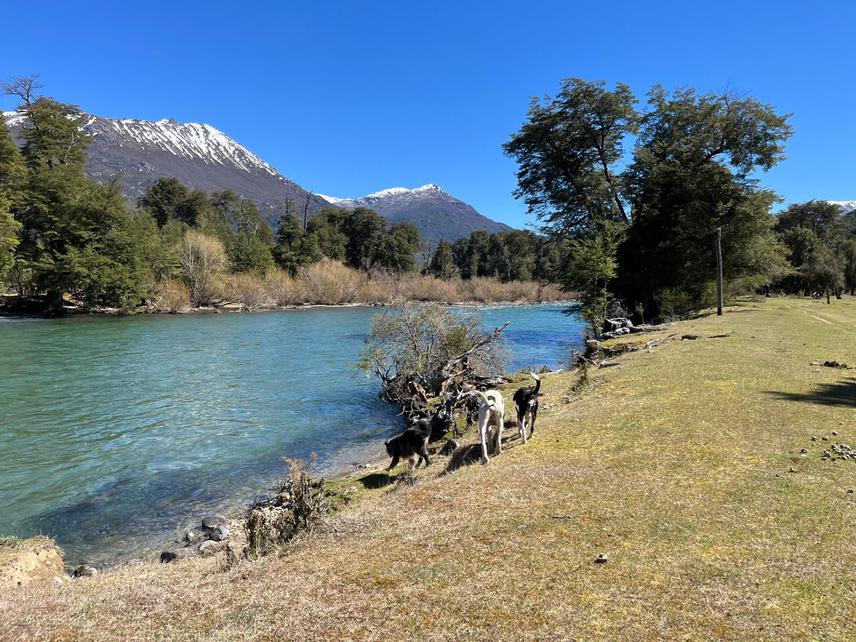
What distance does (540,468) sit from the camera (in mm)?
8039

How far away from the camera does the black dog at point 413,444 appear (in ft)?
37.4

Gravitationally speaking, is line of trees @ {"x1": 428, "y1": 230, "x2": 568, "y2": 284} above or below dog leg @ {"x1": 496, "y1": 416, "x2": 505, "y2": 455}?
above

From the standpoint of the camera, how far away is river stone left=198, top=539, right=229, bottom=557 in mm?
8898

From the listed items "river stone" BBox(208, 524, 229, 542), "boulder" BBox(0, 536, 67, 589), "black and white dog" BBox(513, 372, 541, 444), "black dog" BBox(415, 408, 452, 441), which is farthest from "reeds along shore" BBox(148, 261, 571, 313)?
"boulder" BBox(0, 536, 67, 589)

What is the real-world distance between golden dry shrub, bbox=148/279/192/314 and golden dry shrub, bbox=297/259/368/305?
75.5 ft

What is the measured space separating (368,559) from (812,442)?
24.5 feet

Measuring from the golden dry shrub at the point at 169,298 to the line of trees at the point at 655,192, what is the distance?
159 ft

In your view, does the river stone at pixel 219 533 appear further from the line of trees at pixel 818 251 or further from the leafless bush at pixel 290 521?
the line of trees at pixel 818 251

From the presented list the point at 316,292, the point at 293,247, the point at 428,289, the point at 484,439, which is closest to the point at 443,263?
the point at 428,289

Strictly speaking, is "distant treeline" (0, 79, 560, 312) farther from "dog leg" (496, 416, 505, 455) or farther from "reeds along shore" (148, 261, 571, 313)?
"dog leg" (496, 416, 505, 455)

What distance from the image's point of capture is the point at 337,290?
291ft

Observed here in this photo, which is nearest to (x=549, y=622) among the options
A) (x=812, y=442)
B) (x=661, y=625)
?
(x=661, y=625)

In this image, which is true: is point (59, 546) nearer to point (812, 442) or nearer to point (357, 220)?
point (812, 442)

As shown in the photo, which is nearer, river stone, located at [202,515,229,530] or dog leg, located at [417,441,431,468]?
river stone, located at [202,515,229,530]
